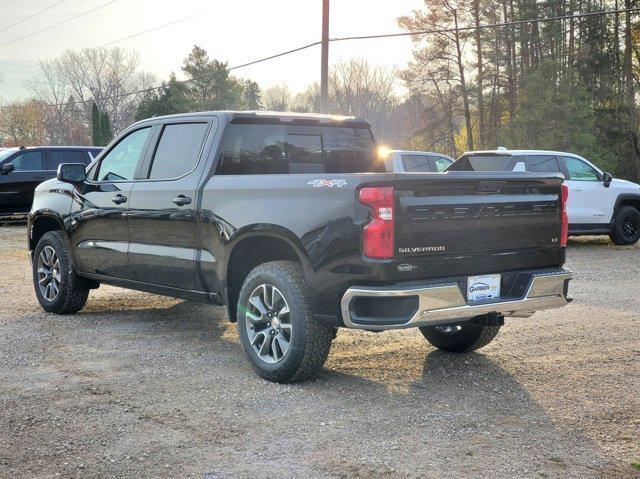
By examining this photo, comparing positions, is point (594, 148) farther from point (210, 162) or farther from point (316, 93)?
point (316, 93)

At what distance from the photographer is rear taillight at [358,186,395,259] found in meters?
4.53

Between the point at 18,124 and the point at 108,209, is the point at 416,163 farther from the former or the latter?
the point at 18,124

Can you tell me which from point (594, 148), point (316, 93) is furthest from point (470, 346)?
point (316, 93)

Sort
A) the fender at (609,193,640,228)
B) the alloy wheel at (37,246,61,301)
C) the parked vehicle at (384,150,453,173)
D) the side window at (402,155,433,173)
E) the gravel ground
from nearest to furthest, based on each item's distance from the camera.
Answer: the gravel ground < the alloy wheel at (37,246,61,301) < the fender at (609,193,640,228) < the parked vehicle at (384,150,453,173) < the side window at (402,155,433,173)

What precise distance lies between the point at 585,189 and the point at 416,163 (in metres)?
3.82

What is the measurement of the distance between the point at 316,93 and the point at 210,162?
265 ft

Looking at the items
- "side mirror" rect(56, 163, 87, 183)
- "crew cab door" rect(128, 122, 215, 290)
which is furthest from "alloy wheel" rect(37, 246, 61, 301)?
"crew cab door" rect(128, 122, 215, 290)

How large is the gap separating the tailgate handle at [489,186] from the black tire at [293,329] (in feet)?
4.44

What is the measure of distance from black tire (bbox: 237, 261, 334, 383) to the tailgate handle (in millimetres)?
1352

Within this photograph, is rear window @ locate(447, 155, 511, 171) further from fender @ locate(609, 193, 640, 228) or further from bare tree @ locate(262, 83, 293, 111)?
bare tree @ locate(262, 83, 293, 111)

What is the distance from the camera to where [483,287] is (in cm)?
495

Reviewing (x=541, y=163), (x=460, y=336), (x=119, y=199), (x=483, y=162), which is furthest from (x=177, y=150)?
(x=541, y=163)

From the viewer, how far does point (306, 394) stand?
5027 mm

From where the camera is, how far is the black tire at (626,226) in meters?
15.1
